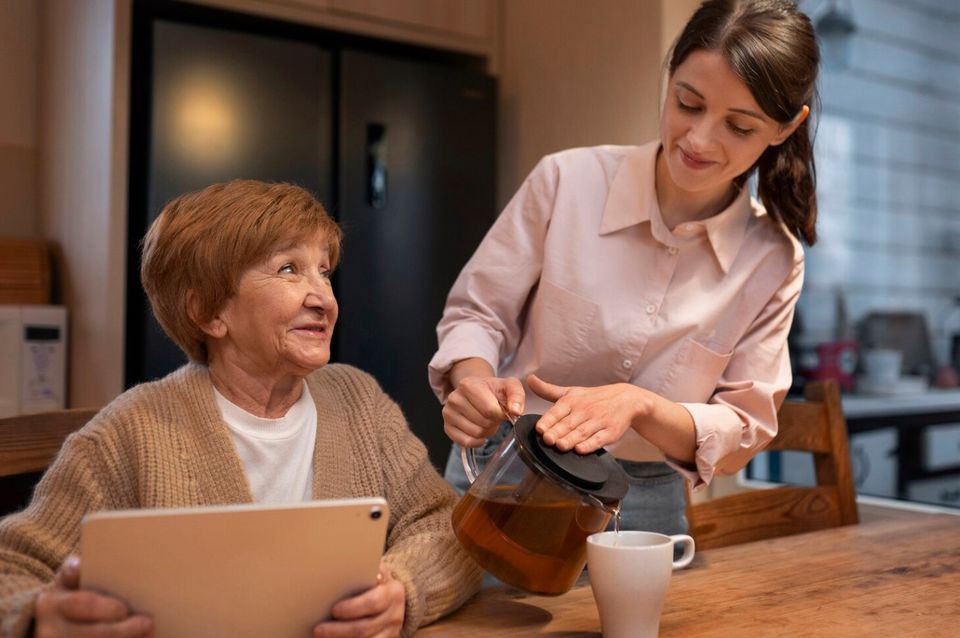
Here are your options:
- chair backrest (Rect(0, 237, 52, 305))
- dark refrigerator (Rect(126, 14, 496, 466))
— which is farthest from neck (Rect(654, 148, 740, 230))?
chair backrest (Rect(0, 237, 52, 305))

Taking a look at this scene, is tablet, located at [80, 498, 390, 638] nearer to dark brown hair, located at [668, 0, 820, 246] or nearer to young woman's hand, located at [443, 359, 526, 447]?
young woman's hand, located at [443, 359, 526, 447]

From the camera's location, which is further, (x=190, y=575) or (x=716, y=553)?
(x=716, y=553)

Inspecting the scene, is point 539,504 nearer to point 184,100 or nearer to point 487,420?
point 487,420

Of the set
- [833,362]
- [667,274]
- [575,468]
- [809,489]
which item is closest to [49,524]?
[575,468]

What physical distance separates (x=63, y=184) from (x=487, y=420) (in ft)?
6.63

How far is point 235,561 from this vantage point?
80 centimetres

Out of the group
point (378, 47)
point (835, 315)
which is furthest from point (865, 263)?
point (378, 47)

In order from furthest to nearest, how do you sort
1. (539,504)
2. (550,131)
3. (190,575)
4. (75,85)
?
(550,131)
(75,85)
(539,504)
(190,575)

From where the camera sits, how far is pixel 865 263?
312cm

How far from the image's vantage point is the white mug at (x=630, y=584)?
3.02 feet

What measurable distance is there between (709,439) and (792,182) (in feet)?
1.34

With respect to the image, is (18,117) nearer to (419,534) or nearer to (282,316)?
(282,316)

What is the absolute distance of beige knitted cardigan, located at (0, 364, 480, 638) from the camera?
948mm

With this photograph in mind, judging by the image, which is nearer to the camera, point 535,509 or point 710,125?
point 535,509
